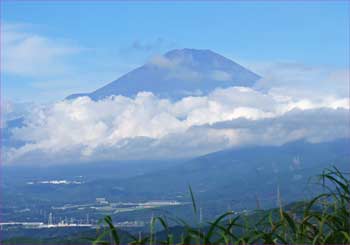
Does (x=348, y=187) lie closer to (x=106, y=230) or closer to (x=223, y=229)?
(x=223, y=229)

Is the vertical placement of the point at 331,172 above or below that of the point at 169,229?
above

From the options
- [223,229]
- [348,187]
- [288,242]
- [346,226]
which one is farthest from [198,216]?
[348,187]

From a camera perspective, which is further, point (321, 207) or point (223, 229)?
point (321, 207)

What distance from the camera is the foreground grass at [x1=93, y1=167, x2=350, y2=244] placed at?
5.12 meters

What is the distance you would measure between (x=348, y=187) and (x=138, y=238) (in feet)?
6.57

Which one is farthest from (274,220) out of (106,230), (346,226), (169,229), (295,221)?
(106,230)

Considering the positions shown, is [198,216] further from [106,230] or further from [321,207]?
[321,207]

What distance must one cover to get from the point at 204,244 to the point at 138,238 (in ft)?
1.50

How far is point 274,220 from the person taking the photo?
18.9ft

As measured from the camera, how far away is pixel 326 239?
5352 mm

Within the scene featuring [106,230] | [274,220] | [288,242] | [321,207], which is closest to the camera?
[106,230]

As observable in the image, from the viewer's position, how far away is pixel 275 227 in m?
5.38

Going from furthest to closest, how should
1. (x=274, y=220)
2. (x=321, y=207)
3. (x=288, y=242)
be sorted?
(x=321, y=207) → (x=274, y=220) → (x=288, y=242)

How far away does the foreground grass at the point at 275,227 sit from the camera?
16.8 feet
